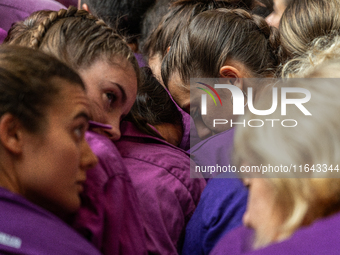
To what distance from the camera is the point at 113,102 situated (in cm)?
99

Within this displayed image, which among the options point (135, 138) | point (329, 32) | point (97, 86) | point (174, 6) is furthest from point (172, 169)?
point (174, 6)

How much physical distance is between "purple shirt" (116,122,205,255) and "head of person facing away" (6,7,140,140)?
101mm

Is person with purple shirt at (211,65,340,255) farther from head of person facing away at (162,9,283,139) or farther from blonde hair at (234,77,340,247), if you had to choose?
head of person facing away at (162,9,283,139)

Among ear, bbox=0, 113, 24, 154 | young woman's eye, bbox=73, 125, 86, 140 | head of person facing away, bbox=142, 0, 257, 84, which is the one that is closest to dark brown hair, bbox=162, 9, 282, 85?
head of person facing away, bbox=142, 0, 257, 84

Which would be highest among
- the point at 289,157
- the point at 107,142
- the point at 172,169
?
the point at 289,157

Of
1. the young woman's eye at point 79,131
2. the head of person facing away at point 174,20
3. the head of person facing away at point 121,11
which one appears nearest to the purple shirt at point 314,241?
the young woman's eye at point 79,131

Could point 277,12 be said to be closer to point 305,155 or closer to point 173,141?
point 173,141

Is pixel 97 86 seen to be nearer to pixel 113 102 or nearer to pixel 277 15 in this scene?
pixel 113 102

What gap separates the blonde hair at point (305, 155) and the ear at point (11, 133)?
0.45 meters

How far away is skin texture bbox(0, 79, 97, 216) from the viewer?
66 cm

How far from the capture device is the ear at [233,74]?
1.34m

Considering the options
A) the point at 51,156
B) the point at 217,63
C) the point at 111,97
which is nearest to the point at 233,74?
the point at 217,63

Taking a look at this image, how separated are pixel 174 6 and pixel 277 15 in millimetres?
630

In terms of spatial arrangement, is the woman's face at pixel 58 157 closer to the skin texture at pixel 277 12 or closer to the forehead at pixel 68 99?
the forehead at pixel 68 99
